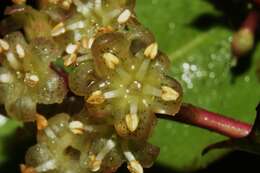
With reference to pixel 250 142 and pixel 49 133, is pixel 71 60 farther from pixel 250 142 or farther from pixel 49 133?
pixel 250 142

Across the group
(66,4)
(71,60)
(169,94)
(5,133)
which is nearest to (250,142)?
(169,94)

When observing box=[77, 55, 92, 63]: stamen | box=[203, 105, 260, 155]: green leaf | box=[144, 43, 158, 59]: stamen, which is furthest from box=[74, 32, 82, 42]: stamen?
box=[203, 105, 260, 155]: green leaf

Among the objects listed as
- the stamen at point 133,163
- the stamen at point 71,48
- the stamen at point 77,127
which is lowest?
the stamen at point 133,163

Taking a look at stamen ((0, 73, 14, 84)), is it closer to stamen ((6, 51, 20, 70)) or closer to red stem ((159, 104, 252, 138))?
stamen ((6, 51, 20, 70))

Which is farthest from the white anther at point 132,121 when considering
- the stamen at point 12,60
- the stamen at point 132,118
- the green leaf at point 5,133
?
the green leaf at point 5,133

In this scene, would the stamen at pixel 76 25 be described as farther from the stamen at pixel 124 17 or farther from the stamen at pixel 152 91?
the stamen at pixel 152 91

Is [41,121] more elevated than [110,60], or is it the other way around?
[110,60]
